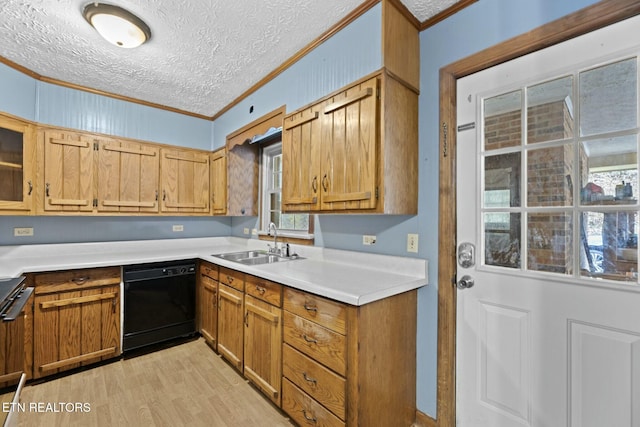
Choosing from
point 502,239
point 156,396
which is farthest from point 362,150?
point 156,396

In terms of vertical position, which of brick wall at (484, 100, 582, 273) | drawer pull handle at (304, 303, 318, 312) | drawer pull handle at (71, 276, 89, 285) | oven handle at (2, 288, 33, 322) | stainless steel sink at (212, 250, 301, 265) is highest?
brick wall at (484, 100, 582, 273)

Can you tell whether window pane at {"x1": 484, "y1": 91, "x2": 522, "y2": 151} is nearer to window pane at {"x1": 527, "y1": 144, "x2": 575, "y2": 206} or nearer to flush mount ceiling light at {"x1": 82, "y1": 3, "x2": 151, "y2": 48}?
window pane at {"x1": 527, "y1": 144, "x2": 575, "y2": 206}

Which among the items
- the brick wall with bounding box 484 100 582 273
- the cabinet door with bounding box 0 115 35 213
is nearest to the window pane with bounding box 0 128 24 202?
the cabinet door with bounding box 0 115 35 213

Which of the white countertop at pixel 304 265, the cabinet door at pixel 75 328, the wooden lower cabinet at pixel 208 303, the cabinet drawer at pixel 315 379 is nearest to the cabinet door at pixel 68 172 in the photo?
the white countertop at pixel 304 265

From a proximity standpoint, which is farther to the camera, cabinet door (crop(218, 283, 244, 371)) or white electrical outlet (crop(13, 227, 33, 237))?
white electrical outlet (crop(13, 227, 33, 237))

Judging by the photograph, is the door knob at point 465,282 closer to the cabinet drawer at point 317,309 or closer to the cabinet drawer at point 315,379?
the cabinet drawer at point 317,309

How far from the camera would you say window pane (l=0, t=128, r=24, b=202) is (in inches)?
92.7

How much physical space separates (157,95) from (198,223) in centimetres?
155

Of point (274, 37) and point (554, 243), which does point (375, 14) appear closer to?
point (274, 37)

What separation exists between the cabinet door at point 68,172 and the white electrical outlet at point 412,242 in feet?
9.78

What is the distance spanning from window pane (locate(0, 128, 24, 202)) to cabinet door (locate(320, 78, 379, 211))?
2.61m

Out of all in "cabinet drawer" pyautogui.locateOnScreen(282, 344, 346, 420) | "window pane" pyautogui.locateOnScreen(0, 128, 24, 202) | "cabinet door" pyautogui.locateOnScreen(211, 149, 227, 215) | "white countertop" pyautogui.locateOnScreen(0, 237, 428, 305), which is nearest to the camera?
"cabinet drawer" pyautogui.locateOnScreen(282, 344, 346, 420)

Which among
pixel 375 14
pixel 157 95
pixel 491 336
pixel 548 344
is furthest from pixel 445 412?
pixel 157 95

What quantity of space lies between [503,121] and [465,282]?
35.7 inches
